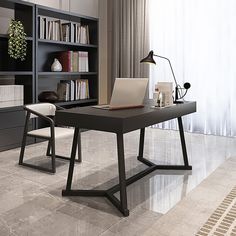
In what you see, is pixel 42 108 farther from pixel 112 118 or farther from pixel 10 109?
pixel 112 118

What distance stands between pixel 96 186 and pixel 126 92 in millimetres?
865

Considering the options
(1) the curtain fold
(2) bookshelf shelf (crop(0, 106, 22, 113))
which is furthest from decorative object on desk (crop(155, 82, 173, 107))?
(1) the curtain fold

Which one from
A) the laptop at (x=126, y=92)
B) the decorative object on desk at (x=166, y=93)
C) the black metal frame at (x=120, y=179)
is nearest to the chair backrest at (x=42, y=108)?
the black metal frame at (x=120, y=179)

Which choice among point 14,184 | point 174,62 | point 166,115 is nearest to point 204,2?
point 174,62

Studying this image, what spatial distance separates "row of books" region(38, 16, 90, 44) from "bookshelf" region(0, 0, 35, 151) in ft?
0.93

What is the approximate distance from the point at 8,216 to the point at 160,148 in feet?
7.90

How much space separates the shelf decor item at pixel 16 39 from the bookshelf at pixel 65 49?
284mm

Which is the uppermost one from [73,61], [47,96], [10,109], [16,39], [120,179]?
[16,39]

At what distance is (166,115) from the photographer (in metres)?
2.80

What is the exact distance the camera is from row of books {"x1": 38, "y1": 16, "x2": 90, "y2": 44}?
15.1 ft

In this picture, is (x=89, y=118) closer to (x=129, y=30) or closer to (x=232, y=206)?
(x=232, y=206)

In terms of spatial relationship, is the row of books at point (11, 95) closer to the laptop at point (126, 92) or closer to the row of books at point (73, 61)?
the row of books at point (73, 61)

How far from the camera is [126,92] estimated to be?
262cm

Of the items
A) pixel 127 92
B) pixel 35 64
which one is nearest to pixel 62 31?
pixel 35 64
